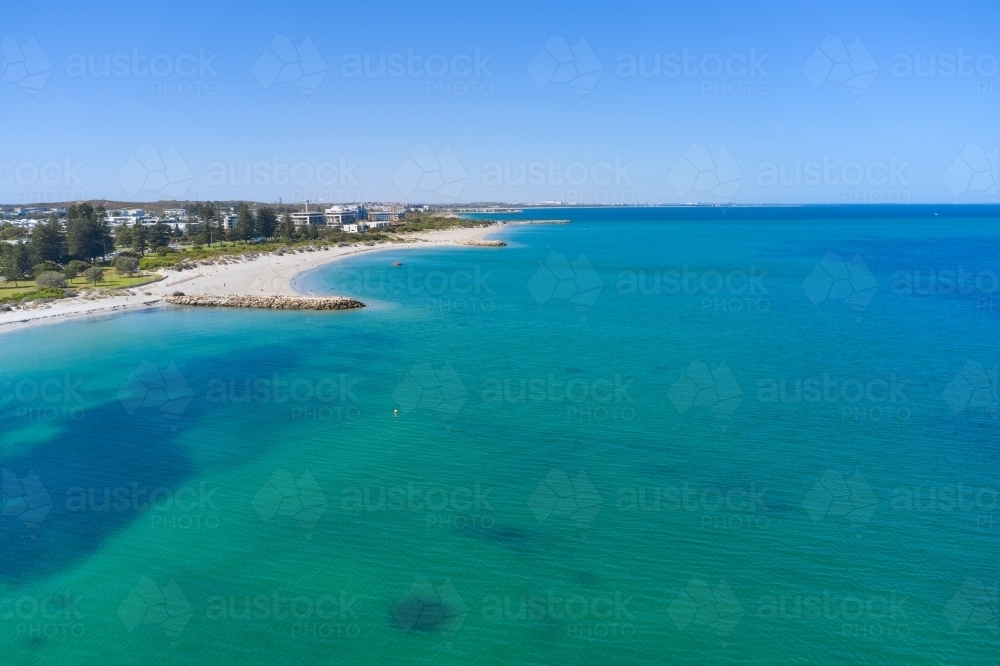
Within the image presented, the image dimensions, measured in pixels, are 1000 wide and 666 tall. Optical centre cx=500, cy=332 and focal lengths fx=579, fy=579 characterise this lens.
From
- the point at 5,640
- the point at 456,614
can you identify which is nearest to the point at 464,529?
the point at 456,614

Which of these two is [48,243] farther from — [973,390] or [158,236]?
[973,390]

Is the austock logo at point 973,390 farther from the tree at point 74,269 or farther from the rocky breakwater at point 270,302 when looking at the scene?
the tree at point 74,269

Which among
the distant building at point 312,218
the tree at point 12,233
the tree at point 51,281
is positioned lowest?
the tree at point 51,281

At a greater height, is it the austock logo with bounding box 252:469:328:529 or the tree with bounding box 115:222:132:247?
the tree with bounding box 115:222:132:247

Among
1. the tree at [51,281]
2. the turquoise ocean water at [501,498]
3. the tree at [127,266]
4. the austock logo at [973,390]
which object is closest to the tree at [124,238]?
the tree at [127,266]

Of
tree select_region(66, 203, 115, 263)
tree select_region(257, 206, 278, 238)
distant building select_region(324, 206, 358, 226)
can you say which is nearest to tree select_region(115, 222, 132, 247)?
tree select_region(66, 203, 115, 263)

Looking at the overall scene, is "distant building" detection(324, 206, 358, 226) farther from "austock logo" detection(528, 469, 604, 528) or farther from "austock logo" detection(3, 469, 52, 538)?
"austock logo" detection(528, 469, 604, 528)

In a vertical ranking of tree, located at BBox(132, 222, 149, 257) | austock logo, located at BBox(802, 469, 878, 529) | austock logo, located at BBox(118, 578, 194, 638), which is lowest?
austock logo, located at BBox(802, 469, 878, 529)

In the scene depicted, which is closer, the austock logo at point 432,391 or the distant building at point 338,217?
the austock logo at point 432,391
